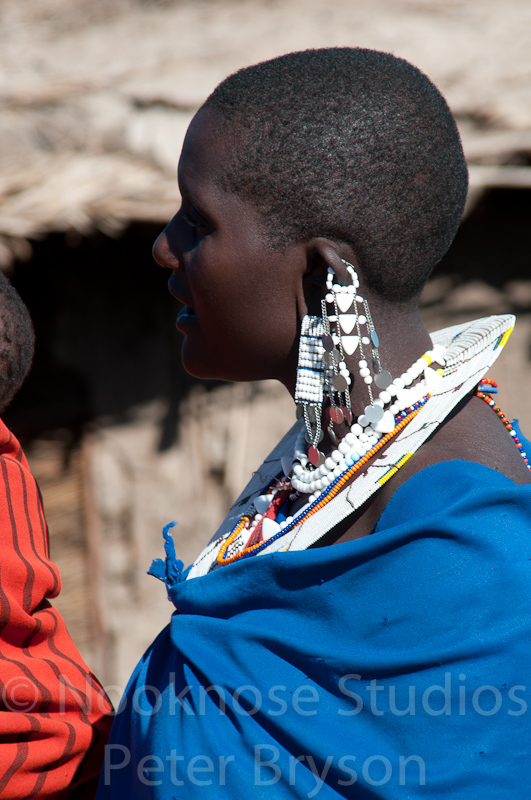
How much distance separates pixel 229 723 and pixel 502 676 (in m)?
0.45

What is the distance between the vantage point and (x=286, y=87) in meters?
1.36

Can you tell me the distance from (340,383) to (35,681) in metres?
0.79

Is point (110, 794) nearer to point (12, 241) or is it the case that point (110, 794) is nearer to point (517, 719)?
point (517, 719)

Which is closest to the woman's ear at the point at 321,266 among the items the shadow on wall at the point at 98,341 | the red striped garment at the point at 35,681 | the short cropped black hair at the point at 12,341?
the short cropped black hair at the point at 12,341

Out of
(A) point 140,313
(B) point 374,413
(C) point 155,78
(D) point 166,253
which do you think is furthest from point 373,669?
(C) point 155,78

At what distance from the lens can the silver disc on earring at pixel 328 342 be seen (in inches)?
54.7

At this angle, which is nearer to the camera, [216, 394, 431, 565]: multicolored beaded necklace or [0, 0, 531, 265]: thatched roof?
[216, 394, 431, 565]: multicolored beaded necklace

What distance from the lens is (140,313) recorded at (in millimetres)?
3963

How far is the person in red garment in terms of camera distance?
1.33 m

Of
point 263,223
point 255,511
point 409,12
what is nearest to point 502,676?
point 255,511

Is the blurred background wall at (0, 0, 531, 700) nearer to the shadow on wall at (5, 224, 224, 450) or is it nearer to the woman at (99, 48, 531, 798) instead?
the shadow on wall at (5, 224, 224, 450)

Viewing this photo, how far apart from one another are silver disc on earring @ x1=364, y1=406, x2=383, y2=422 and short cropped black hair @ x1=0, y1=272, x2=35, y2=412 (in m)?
0.71

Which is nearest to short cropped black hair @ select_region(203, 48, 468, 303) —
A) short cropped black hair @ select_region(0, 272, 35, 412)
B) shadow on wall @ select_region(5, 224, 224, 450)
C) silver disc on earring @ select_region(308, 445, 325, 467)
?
silver disc on earring @ select_region(308, 445, 325, 467)

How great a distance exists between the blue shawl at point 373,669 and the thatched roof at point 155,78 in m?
2.34
